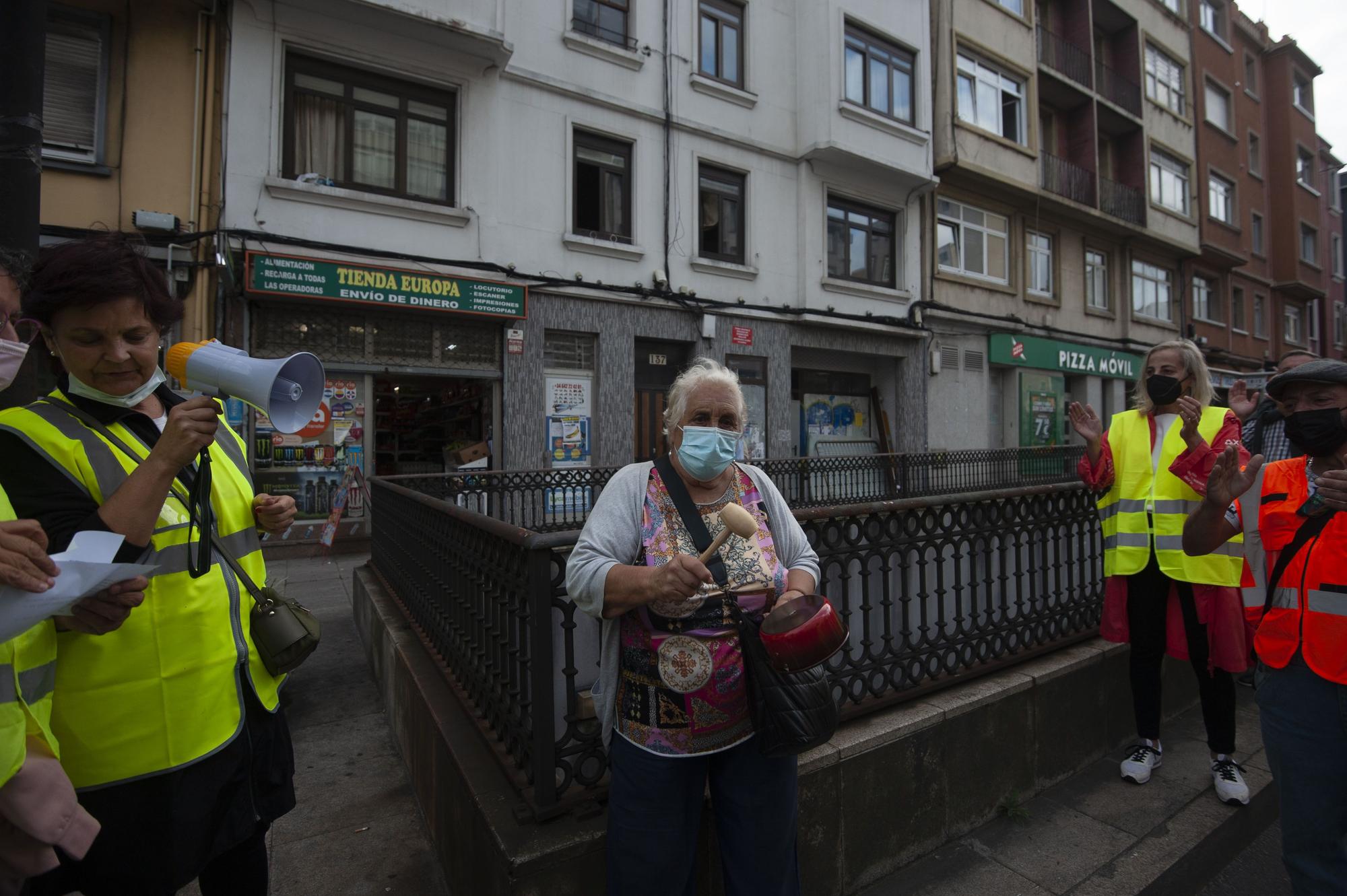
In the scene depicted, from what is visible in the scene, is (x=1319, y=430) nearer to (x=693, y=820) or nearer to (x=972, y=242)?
(x=693, y=820)

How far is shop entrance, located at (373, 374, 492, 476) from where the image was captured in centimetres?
1049

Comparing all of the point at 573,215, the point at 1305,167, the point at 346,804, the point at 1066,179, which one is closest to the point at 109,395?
the point at 346,804

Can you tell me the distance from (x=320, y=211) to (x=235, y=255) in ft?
4.26

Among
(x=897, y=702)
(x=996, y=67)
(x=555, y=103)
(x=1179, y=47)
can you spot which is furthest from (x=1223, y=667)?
(x=1179, y=47)

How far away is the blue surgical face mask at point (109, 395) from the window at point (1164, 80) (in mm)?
28069

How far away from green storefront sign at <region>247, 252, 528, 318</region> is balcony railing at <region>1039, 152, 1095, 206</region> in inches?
620

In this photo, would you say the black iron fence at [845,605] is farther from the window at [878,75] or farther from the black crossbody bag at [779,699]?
the window at [878,75]

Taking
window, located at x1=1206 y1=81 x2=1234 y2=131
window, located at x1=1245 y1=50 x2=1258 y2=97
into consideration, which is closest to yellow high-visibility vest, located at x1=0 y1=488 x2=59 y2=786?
window, located at x1=1206 y1=81 x2=1234 y2=131

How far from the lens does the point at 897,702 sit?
116 inches

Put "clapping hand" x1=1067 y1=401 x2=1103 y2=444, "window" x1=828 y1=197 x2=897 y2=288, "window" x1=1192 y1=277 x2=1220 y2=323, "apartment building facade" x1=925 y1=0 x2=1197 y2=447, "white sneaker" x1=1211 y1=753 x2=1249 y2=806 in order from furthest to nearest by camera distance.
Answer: "window" x1=1192 y1=277 x2=1220 y2=323 → "apartment building facade" x1=925 y1=0 x2=1197 y2=447 → "window" x1=828 y1=197 x2=897 y2=288 → "clapping hand" x1=1067 y1=401 x2=1103 y2=444 → "white sneaker" x1=1211 y1=753 x2=1249 y2=806

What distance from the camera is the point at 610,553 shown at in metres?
1.94

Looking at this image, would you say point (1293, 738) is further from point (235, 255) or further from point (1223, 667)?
point (235, 255)

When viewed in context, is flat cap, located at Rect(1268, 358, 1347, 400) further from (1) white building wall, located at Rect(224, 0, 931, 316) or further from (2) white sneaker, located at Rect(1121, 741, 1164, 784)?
(1) white building wall, located at Rect(224, 0, 931, 316)

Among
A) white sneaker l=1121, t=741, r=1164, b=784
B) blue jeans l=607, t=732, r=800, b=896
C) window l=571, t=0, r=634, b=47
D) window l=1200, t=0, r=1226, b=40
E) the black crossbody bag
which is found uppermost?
window l=1200, t=0, r=1226, b=40
